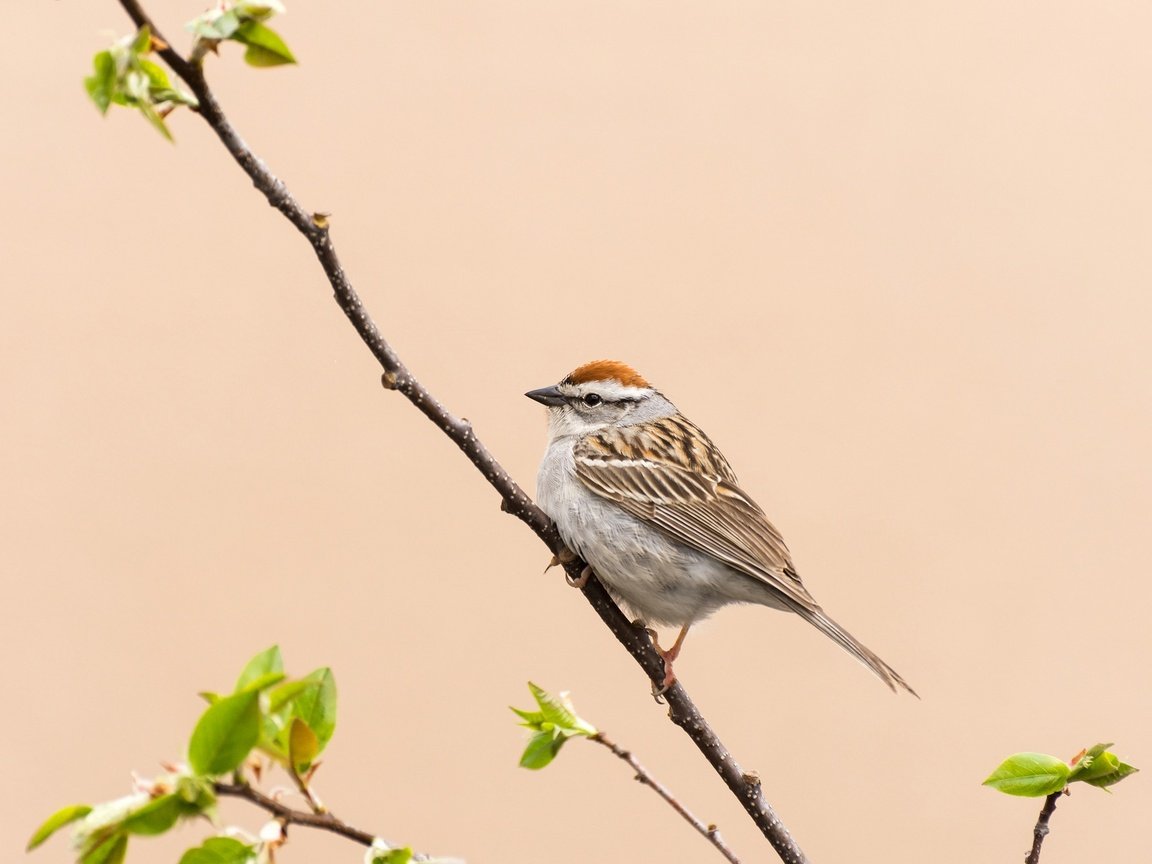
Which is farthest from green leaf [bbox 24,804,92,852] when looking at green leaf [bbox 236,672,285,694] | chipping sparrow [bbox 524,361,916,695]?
chipping sparrow [bbox 524,361,916,695]

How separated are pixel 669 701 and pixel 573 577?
33cm

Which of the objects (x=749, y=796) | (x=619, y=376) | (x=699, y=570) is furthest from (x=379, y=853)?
(x=619, y=376)

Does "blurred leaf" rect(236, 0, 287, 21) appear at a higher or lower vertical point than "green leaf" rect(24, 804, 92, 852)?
higher

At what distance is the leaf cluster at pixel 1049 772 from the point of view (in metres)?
1.04

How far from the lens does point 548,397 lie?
2326mm

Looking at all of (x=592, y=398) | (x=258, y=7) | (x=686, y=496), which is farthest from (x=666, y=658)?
(x=258, y=7)

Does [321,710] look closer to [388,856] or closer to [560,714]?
[388,856]

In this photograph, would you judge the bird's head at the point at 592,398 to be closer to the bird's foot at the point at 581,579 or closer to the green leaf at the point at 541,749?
the bird's foot at the point at 581,579

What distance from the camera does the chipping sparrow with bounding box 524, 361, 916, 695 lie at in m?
2.02

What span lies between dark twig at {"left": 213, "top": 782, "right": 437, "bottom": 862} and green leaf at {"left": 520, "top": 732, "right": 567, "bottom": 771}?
27 centimetres

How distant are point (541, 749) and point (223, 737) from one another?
1.41ft

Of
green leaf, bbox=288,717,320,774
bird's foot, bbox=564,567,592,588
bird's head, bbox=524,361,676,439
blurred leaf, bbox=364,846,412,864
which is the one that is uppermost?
bird's head, bbox=524,361,676,439

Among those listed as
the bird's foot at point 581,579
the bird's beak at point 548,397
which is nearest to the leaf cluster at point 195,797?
the bird's foot at point 581,579

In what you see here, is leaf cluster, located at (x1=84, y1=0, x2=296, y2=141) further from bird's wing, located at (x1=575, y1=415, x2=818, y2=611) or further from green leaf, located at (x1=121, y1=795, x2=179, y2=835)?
bird's wing, located at (x1=575, y1=415, x2=818, y2=611)
